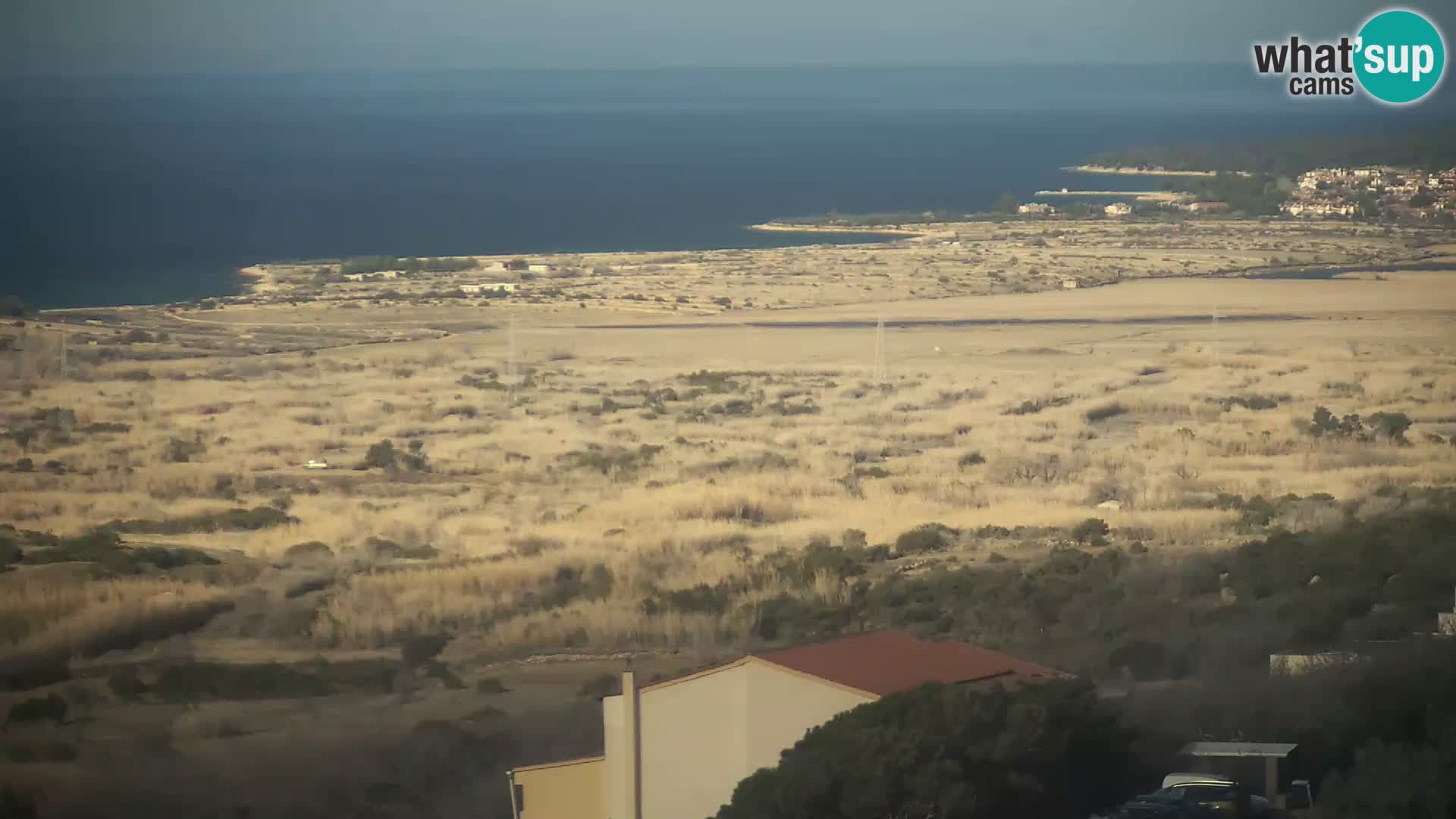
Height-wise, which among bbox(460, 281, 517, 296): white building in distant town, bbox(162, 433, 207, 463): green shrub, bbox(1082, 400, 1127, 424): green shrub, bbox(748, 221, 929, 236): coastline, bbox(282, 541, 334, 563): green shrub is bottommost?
bbox(282, 541, 334, 563): green shrub

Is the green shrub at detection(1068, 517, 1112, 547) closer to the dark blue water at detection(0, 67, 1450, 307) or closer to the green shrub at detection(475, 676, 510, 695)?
the green shrub at detection(475, 676, 510, 695)

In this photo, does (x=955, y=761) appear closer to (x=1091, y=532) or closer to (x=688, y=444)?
(x=1091, y=532)

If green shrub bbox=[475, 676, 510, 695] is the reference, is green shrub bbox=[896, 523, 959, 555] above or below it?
above

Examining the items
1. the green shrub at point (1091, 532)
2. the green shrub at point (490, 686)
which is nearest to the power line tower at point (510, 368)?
the green shrub at point (1091, 532)

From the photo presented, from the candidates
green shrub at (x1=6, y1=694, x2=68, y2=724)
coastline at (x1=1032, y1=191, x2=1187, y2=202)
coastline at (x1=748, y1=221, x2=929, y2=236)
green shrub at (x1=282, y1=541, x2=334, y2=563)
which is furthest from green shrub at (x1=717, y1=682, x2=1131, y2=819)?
coastline at (x1=748, y1=221, x2=929, y2=236)

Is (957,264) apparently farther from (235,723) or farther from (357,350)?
(235,723)

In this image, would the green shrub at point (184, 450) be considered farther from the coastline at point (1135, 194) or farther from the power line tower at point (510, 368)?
the coastline at point (1135, 194)

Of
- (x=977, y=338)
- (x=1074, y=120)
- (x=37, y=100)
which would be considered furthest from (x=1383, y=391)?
(x=1074, y=120)
